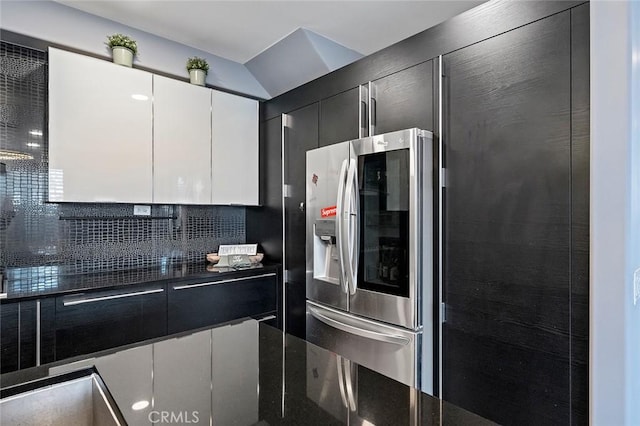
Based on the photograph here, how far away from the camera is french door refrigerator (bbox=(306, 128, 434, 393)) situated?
72.6 inches

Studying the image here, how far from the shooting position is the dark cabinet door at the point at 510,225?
1473 millimetres

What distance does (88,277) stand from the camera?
248cm

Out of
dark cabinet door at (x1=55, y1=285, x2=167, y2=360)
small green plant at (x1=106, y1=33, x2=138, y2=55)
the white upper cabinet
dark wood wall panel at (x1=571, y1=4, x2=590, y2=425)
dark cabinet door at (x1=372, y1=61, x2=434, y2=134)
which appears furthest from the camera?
small green plant at (x1=106, y1=33, x2=138, y2=55)

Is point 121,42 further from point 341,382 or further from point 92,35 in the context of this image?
point 341,382

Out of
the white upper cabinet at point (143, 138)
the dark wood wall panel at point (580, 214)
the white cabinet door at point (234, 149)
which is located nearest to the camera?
the dark wood wall panel at point (580, 214)

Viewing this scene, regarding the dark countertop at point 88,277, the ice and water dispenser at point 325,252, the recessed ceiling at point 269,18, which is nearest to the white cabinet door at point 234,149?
the recessed ceiling at point 269,18

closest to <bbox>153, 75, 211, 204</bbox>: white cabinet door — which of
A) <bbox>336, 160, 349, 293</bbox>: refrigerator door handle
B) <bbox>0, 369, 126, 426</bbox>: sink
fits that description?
<bbox>336, 160, 349, 293</bbox>: refrigerator door handle

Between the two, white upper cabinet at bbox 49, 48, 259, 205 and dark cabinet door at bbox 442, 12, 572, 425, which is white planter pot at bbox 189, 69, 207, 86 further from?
dark cabinet door at bbox 442, 12, 572, 425

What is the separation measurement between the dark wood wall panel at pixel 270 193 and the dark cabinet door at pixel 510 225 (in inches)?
60.9

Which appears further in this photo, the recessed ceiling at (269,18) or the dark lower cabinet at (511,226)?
the recessed ceiling at (269,18)

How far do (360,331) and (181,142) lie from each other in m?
1.91

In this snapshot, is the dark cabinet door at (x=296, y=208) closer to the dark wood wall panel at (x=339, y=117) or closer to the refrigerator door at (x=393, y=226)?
the dark wood wall panel at (x=339, y=117)

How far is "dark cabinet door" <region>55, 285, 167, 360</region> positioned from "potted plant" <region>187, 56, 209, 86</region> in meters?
1.62


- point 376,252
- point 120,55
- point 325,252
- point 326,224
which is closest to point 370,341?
point 376,252
